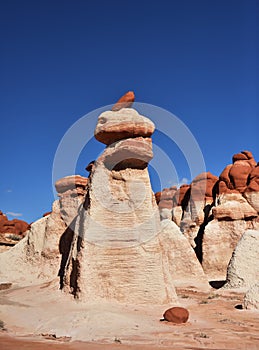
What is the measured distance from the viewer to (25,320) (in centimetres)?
696

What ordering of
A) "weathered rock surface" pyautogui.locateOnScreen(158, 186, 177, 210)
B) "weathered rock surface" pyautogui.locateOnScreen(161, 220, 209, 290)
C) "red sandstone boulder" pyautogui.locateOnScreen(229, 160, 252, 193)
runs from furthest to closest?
"weathered rock surface" pyautogui.locateOnScreen(158, 186, 177, 210) → "red sandstone boulder" pyautogui.locateOnScreen(229, 160, 252, 193) → "weathered rock surface" pyautogui.locateOnScreen(161, 220, 209, 290)

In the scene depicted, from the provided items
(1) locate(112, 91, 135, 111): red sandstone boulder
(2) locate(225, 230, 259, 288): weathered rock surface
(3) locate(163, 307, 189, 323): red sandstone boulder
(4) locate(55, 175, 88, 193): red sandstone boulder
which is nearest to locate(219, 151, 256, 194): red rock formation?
(2) locate(225, 230, 259, 288): weathered rock surface

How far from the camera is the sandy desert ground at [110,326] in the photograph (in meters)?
5.05

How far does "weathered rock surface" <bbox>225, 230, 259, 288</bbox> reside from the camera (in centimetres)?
1261

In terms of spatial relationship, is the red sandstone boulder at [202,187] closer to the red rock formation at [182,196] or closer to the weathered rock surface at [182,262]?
the red rock formation at [182,196]

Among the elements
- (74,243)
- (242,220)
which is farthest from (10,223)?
(74,243)

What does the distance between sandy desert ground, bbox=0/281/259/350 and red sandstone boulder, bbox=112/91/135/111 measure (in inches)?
228

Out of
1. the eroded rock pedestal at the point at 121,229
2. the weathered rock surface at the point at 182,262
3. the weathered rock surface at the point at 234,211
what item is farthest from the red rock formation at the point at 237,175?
the eroded rock pedestal at the point at 121,229

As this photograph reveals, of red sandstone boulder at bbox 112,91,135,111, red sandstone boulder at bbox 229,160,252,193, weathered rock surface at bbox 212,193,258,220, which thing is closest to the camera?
red sandstone boulder at bbox 112,91,135,111

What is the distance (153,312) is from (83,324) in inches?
81.9

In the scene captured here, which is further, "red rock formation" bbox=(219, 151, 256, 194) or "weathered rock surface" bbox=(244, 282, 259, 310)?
"red rock formation" bbox=(219, 151, 256, 194)

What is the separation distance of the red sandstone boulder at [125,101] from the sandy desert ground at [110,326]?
579 centimetres

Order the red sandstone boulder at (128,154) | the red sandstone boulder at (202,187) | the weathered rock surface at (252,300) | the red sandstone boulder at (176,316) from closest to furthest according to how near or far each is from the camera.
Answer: the red sandstone boulder at (176,316)
the weathered rock surface at (252,300)
the red sandstone boulder at (128,154)
the red sandstone boulder at (202,187)

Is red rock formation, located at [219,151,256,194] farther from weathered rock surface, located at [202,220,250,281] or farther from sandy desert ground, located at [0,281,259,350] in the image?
sandy desert ground, located at [0,281,259,350]
